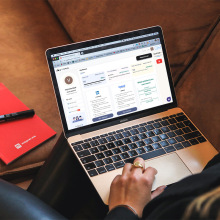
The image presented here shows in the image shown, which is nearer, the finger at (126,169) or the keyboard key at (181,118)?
the finger at (126,169)

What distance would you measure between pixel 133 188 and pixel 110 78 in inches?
13.6

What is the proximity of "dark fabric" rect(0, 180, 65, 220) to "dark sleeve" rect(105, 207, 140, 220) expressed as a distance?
14cm

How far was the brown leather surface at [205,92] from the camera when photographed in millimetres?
1004

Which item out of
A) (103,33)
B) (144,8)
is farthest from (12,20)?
(144,8)

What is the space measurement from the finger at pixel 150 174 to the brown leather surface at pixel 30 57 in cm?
38

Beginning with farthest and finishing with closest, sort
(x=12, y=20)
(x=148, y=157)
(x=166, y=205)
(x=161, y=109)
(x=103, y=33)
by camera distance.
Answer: (x=12, y=20) → (x=103, y=33) → (x=161, y=109) → (x=148, y=157) → (x=166, y=205)

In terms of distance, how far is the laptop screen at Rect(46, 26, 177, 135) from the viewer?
953 mm

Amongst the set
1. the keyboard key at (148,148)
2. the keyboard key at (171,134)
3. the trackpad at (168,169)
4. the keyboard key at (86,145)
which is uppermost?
the keyboard key at (86,145)

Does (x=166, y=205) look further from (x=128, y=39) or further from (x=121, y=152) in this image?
(x=128, y=39)

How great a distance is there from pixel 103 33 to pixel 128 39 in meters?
0.38

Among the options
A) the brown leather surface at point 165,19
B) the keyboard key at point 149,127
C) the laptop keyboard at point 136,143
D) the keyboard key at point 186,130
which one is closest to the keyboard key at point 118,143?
the laptop keyboard at point 136,143

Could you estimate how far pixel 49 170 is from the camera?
100 centimetres

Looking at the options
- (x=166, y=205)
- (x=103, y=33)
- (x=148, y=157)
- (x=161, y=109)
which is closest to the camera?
(x=166, y=205)

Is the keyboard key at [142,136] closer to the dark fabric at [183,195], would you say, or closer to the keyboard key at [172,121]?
the keyboard key at [172,121]
